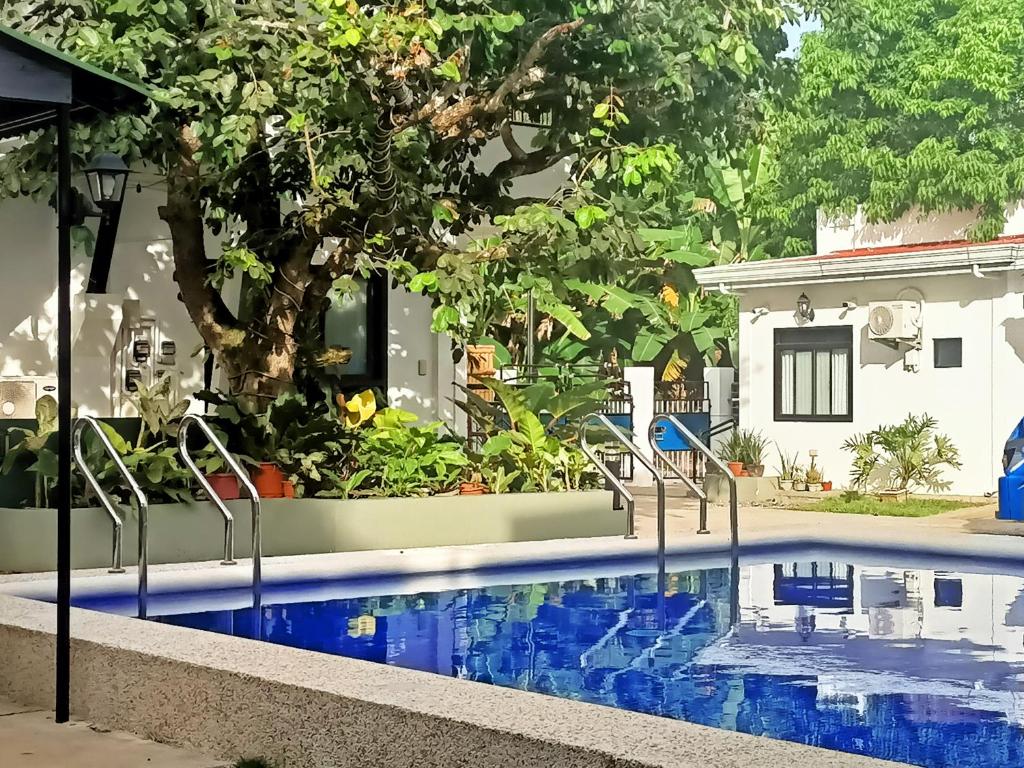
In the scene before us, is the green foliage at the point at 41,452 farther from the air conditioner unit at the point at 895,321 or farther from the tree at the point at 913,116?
the tree at the point at 913,116

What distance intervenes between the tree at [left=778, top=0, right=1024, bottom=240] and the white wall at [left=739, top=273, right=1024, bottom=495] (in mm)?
10111

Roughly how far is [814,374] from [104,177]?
38.1ft

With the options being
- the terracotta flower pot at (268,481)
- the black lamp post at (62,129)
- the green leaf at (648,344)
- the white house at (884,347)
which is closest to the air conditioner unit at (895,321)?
the white house at (884,347)

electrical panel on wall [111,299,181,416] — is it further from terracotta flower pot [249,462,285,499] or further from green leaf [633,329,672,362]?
green leaf [633,329,672,362]

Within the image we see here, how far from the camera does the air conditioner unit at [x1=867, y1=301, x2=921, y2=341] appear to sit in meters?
19.1

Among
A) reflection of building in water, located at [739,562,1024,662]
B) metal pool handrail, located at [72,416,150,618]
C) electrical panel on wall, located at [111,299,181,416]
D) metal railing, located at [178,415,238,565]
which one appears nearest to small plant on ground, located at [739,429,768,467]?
reflection of building in water, located at [739,562,1024,662]

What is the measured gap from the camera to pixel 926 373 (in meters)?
19.3

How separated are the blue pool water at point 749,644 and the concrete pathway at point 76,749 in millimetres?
1904

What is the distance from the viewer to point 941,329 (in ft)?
63.1

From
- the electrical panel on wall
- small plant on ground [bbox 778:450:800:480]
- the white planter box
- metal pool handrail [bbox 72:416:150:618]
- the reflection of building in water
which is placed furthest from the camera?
small plant on ground [bbox 778:450:800:480]

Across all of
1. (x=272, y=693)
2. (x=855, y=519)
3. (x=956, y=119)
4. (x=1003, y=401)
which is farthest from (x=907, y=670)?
(x=956, y=119)

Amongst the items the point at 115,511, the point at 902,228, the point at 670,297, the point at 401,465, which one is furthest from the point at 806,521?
the point at 902,228

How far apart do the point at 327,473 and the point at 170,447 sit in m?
1.15

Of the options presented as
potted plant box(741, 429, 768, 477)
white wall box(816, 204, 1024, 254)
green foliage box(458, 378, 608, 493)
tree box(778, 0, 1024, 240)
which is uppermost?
tree box(778, 0, 1024, 240)
